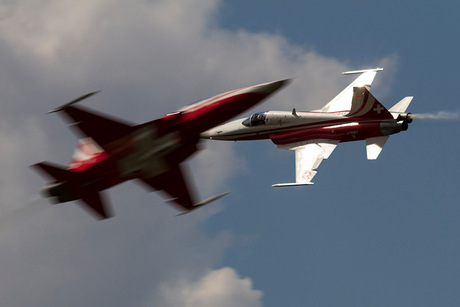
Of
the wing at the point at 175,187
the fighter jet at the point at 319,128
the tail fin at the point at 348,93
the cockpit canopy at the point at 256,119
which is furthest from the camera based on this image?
the tail fin at the point at 348,93

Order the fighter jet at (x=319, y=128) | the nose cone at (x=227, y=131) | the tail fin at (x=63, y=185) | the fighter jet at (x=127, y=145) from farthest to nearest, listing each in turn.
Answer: the nose cone at (x=227, y=131)
the fighter jet at (x=319, y=128)
the tail fin at (x=63, y=185)
the fighter jet at (x=127, y=145)

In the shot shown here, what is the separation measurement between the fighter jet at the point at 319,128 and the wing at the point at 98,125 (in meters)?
21.3

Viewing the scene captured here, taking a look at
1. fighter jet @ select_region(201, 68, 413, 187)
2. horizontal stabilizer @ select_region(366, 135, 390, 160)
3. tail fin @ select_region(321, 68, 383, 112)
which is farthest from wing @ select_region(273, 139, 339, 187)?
tail fin @ select_region(321, 68, 383, 112)

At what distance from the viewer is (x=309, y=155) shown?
203 ft

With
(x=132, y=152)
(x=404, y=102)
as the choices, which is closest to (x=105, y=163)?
(x=132, y=152)

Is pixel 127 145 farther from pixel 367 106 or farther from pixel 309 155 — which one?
pixel 367 106

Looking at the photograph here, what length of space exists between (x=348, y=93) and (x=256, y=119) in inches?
390

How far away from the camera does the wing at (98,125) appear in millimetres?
39344

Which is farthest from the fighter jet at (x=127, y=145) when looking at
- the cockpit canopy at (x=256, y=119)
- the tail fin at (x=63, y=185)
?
the cockpit canopy at (x=256, y=119)

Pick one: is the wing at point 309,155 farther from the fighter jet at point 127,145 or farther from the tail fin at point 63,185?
the tail fin at point 63,185

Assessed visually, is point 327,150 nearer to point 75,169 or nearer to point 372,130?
point 372,130

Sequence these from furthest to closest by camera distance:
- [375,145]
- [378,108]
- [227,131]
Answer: [227,131] → [378,108] → [375,145]

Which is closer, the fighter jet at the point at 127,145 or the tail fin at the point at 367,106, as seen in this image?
the fighter jet at the point at 127,145

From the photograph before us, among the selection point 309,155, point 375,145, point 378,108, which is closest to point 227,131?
point 309,155
